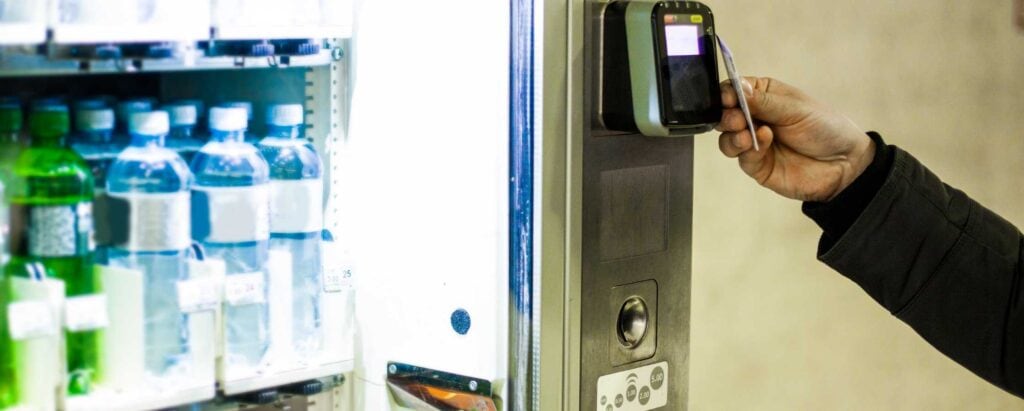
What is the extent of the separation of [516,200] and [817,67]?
202 centimetres

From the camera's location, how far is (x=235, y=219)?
5.92ft

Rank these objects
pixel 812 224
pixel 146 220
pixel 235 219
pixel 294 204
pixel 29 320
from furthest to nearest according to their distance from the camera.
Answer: pixel 812 224, pixel 294 204, pixel 235 219, pixel 146 220, pixel 29 320

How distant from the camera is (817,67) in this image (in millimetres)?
3514

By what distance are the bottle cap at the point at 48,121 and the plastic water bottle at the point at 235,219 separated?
0.77 ft

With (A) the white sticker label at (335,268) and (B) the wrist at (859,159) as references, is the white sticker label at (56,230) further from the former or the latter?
(B) the wrist at (859,159)

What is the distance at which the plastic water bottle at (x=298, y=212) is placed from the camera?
190 centimetres

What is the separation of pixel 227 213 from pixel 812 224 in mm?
2275

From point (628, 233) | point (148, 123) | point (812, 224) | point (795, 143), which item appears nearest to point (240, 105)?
point (148, 123)

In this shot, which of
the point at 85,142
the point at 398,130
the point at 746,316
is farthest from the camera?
the point at 746,316

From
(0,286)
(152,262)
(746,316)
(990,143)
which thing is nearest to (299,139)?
(152,262)

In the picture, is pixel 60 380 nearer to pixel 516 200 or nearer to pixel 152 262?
pixel 152 262

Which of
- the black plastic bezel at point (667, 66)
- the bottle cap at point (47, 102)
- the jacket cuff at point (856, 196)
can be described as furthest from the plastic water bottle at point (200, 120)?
the jacket cuff at point (856, 196)

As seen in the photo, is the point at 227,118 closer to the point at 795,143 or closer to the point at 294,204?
the point at 294,204

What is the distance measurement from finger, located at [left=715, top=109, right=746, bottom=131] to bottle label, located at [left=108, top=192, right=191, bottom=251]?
2.75 feet
